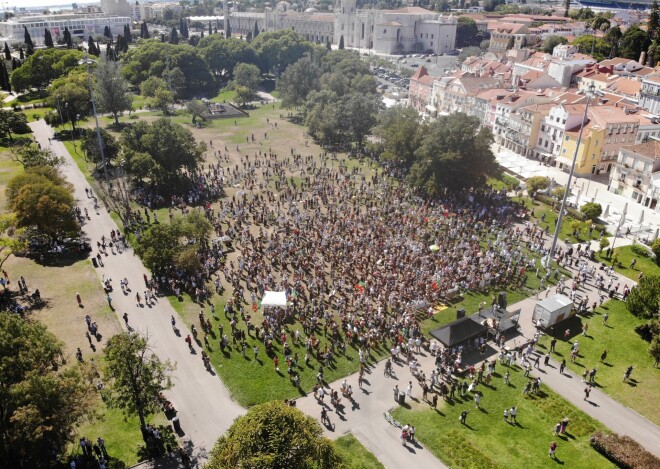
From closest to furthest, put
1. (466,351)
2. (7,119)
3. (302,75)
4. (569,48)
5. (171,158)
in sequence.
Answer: (466,351), (171,158), (7,119), (302,75), (569,48)

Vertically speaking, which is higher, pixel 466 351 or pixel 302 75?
pixel 302 75

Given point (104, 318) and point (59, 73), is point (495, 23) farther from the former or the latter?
point (104, 318)

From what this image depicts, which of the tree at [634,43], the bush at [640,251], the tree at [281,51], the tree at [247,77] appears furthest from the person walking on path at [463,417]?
the tree at [281,51]

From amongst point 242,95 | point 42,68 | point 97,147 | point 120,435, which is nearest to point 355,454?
point 120,435

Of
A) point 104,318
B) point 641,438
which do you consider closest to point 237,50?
point 104,318

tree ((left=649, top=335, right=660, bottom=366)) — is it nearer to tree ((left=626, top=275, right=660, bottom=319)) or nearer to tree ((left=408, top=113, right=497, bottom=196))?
tree ((left=626, top=275, right=660, bottom=319))

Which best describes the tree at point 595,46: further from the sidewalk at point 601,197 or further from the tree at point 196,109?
A: the tree at point 196,109
